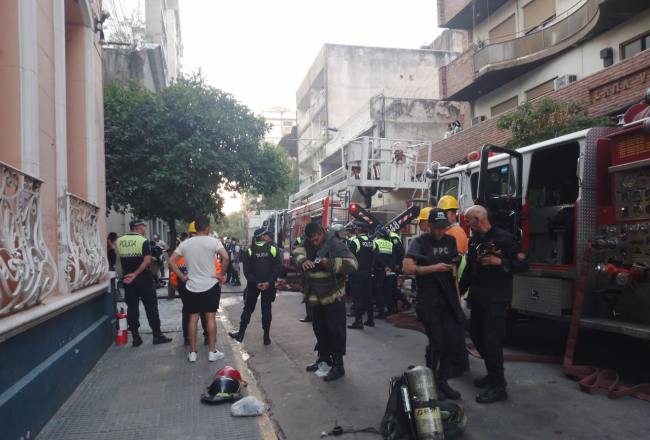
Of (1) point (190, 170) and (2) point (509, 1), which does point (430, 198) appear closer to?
(1) point (190, 170)

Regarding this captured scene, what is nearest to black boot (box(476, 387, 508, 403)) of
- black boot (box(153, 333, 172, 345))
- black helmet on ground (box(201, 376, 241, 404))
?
black helmet on ground (box(201, 376, 241, 404))

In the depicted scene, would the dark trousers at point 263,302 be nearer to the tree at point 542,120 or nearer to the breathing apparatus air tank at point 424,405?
the breathing apparatus air tank at point 424,405

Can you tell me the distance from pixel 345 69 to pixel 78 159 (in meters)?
30.0

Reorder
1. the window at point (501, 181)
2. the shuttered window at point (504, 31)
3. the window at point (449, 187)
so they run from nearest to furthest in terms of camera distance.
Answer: the window at point (501, 181)
the window at point (449, 187)
the shuttered window at point (504, 31)

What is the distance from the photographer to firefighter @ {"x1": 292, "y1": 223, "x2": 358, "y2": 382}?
553 cm

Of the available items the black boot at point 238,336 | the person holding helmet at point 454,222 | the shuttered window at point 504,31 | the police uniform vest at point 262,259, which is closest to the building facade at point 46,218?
the black boot at point 238,336

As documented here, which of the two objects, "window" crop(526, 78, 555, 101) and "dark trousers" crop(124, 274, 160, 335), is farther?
"window" crop(526, 78, 555, 101)

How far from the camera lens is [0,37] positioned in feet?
15.7

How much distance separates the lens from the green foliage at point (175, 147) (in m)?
13.5

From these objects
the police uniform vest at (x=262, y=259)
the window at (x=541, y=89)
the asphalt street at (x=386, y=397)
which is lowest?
the asphalt street at (x=386, y=397)

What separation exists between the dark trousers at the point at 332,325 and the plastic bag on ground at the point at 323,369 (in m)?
0.16

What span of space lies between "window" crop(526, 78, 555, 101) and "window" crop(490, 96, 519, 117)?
1.99 feet

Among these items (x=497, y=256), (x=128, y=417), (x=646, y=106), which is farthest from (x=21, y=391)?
(x=646, y=106)

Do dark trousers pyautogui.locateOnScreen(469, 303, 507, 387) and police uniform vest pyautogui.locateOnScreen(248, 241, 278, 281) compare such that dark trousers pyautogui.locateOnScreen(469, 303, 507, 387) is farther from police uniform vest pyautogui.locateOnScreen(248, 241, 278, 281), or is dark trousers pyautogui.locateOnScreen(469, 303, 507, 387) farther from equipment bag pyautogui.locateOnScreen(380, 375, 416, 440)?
police uniform vest pyautogui.locateOnScreen(248, 241, 278, 281)
